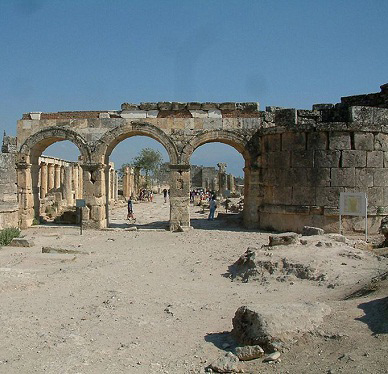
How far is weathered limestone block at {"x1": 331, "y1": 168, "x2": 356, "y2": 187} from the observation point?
44.9 ft

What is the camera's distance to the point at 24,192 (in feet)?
52.9

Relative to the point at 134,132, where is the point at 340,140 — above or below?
below

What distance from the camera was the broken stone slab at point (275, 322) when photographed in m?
4.70

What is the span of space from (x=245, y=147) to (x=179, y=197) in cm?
283

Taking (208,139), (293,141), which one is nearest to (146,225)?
(208,139)

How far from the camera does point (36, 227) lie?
636 inches

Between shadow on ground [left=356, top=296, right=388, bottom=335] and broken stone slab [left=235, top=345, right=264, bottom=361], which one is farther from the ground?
shadow on ground [left=356, top=296, right=388, bottom=335]

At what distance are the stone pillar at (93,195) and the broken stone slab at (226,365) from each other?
11.8 meters

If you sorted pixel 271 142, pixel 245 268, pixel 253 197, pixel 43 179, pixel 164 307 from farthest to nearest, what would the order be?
pixel 43 179 → pixel 253 197 → pixel 271 142 → pixel 245 268 → pixel 164 307

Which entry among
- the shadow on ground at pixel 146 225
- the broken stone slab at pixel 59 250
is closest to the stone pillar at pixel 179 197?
the shadow on ground at pixel 146 225

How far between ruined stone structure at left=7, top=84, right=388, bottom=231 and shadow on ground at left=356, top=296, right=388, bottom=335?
29.4ft

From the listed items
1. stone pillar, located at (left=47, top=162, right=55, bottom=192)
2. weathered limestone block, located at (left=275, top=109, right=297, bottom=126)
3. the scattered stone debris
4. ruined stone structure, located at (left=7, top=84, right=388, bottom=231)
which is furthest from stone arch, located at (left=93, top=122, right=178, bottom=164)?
stone pillar, located at (left=47, top=162, right=55, bottom=192)

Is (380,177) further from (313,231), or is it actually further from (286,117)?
(313,231)

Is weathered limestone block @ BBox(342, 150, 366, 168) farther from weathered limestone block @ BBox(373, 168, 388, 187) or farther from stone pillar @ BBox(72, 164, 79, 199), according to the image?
stone pillar @ BBox(72, 164, 79, 199)
